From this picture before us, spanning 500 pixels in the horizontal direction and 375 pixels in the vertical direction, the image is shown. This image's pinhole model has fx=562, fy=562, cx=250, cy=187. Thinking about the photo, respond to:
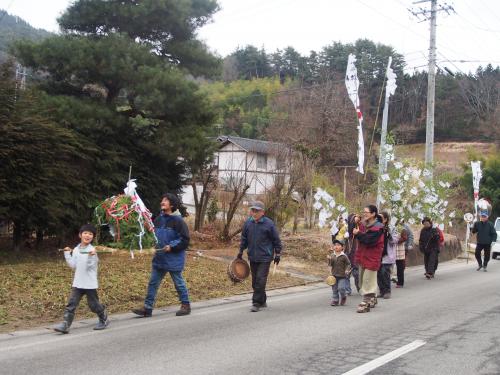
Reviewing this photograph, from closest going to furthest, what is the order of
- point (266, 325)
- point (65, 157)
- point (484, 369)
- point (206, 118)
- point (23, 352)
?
point (484, 369) < point (23, 352) < point (266, 325) < point (65, 157) < point (206, 118)

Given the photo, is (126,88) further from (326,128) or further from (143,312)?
(326,128)

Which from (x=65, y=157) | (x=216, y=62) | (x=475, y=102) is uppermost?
(x=475, y=102)

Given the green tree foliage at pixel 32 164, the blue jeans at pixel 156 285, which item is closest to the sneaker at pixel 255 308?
the blue jeans at pixel 156 285

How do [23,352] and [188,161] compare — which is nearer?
[23,352]

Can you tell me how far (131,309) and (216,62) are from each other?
35.1ft

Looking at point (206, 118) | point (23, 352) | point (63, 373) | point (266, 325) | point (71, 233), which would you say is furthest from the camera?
point (206, 118)

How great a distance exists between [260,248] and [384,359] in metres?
3.52

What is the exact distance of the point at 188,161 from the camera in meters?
17.4

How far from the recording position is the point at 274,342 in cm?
687

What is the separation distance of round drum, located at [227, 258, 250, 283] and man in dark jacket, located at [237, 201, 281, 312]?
38 cm

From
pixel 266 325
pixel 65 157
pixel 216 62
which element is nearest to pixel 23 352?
pixel 266 325

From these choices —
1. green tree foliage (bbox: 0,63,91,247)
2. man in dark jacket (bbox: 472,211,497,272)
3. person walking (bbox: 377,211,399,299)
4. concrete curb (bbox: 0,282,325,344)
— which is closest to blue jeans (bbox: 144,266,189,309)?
concrete curb (bbox: 0,282,325,344)

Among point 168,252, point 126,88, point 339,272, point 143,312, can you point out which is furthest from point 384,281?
point 126,88

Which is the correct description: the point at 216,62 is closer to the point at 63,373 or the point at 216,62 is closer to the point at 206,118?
the point at 206,118
